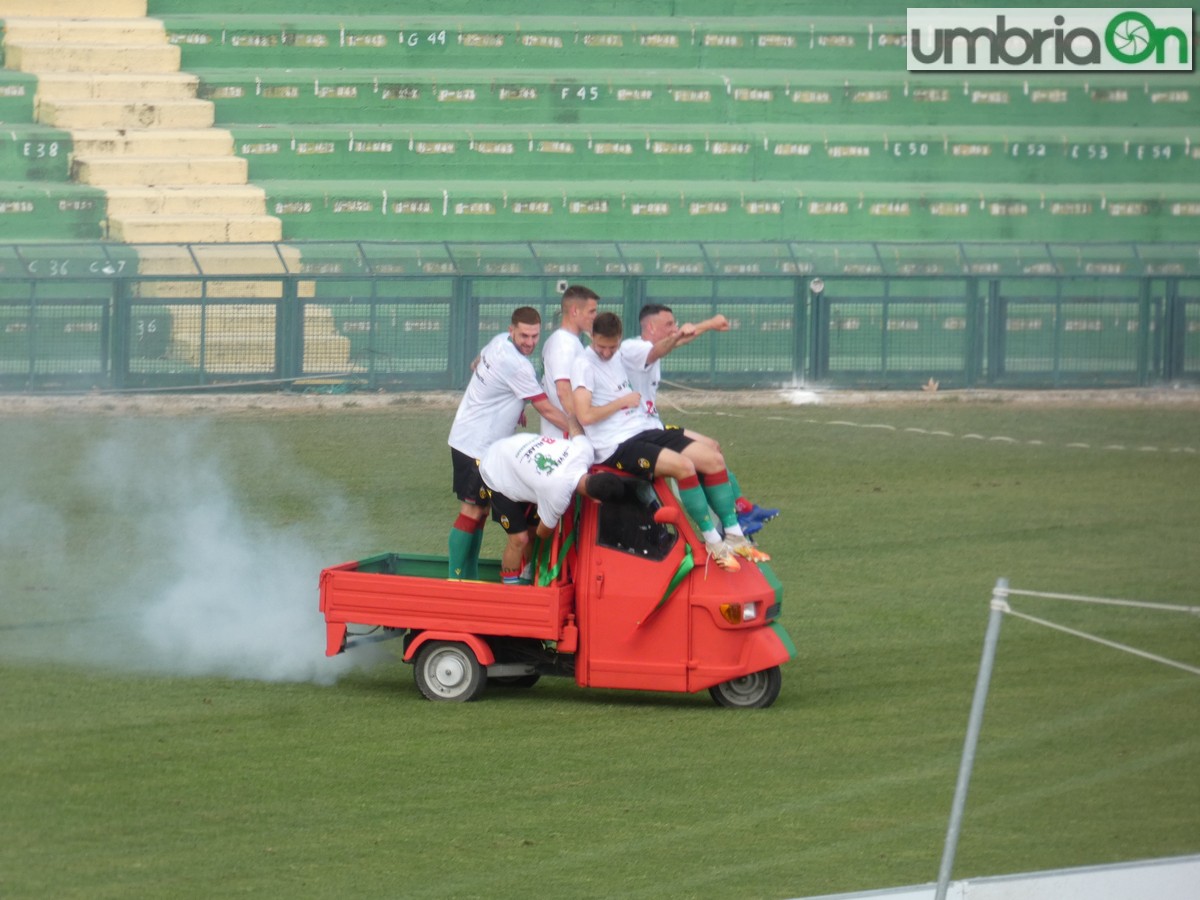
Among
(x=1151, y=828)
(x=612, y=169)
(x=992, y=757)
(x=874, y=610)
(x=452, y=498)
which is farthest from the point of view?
(x=612, y=169)

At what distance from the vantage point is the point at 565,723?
27.5 feet

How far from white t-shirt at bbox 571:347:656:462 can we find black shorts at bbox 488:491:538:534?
528mm

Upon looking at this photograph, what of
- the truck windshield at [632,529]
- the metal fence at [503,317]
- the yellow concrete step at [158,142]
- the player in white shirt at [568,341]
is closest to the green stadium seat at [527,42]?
the yellow concrete step at [158,142]

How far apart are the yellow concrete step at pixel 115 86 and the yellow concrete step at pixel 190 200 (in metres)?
2.56

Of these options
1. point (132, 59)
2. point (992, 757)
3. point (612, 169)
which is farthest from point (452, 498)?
point (132, 59)

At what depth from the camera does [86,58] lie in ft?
101

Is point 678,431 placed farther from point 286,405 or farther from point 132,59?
point 132,59

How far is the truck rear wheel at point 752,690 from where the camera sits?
8688 millimetres

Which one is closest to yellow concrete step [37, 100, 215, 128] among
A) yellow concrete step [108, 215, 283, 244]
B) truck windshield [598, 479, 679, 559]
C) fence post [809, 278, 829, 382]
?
yellow concrete step [108, 215, 283, 244]

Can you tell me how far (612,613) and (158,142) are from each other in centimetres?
2304

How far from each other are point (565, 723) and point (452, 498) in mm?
7012

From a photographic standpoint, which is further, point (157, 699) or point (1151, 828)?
point (157, 699)

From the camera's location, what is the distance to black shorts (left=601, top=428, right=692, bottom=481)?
853 cm

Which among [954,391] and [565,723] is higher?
[954,391]
